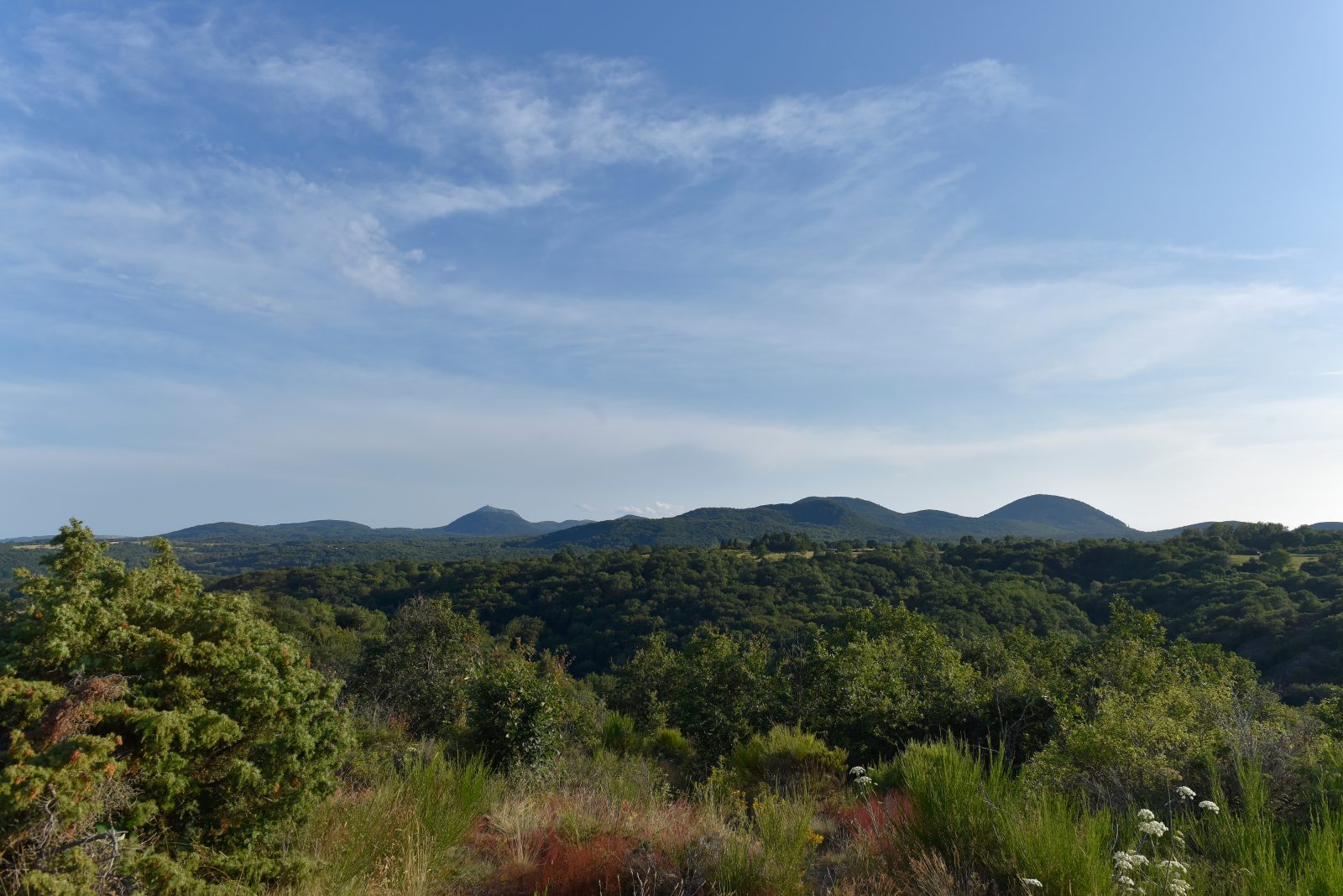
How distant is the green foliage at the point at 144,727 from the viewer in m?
2.75

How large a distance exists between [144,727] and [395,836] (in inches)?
66.8

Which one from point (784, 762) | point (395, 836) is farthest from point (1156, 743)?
point (395, 836)

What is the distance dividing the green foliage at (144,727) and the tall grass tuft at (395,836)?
0.39 metres

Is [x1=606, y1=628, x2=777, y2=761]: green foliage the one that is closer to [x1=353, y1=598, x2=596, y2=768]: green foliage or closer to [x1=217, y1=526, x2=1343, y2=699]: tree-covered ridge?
[x1=353, y1=598, x2=596, y2=768]: green foliage

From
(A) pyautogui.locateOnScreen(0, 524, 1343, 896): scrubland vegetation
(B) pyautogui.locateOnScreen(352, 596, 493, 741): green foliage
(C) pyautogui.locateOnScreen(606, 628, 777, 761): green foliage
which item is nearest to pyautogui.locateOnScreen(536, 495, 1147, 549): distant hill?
(B) pyautogui.locateOnScreen(352, 596, 493, 741): green foliage

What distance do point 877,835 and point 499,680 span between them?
798 cm

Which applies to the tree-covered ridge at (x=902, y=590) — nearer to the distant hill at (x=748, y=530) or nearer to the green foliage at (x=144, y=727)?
the green foliage at (x=144, y=727)

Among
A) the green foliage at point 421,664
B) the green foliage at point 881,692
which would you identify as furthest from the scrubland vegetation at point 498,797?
the green foliage at point 421,664

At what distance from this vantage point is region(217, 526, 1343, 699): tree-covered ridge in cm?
4372

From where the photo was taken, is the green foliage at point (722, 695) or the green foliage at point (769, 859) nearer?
the green foliage at point (769, 859)

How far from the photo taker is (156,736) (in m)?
3.07

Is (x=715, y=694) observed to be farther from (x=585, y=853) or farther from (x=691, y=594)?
(x=691, y=594)

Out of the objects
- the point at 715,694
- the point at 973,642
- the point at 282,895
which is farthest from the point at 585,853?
the point at 973,642

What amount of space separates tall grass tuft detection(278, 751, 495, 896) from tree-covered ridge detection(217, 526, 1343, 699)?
3874 centimetres
